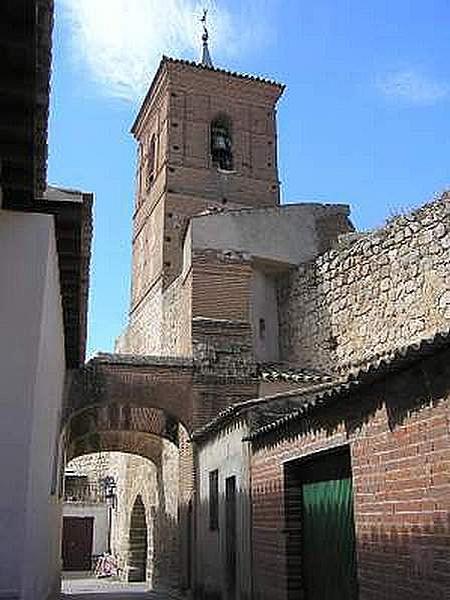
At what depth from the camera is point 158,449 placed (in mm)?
16828

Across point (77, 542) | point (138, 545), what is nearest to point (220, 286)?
point (138, 545)

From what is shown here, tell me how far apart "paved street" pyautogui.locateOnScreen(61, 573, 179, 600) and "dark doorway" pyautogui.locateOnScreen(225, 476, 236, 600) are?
415cm

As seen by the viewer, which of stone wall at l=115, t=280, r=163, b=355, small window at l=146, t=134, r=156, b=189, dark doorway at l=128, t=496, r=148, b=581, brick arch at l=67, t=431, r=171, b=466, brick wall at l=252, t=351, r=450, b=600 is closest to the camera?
brick wall at l=252, t=351, r=450, b=600

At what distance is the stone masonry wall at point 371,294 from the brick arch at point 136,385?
9.92 ft

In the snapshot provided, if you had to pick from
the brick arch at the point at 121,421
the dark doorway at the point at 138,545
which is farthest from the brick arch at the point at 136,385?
the dark doorway at the point at 138,545

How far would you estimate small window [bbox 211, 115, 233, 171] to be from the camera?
76.9 feet

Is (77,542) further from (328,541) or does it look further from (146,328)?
(328,541)

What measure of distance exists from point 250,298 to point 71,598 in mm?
7253

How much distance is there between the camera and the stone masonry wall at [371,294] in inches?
433

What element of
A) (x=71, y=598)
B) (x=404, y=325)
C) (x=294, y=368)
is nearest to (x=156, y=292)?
(x=294, y=368)

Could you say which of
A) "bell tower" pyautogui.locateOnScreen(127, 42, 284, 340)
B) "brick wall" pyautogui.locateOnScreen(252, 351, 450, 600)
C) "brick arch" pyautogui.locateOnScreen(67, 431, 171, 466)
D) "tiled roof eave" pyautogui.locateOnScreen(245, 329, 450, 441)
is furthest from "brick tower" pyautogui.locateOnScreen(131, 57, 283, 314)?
"brick wall" pyautogui.locateOnScreen(252, 351, 450, 600)

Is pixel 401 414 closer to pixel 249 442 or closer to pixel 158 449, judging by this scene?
pixel 249 442

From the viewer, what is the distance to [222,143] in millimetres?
23828

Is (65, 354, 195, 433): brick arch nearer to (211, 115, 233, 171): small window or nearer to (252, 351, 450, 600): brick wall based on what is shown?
Answer: (252, 351, 450, 600): brick wall
